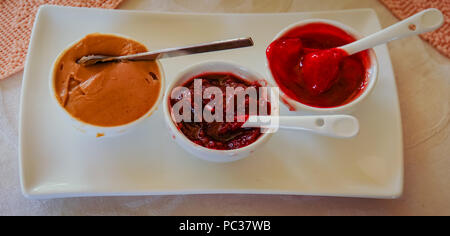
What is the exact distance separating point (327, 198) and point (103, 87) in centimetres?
86

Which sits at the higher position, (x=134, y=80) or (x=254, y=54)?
(x=254, y=54)

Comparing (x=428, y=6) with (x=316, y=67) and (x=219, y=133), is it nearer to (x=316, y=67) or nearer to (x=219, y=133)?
(x=316, y=67)

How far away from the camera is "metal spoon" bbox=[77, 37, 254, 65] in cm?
127

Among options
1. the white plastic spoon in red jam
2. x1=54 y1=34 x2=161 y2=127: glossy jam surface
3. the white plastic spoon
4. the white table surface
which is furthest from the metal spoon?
the white table surface

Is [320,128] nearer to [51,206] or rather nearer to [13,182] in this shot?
[51,206]

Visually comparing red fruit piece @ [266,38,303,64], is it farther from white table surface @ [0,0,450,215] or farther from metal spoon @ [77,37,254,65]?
white table surface @ [0,0,450,215]

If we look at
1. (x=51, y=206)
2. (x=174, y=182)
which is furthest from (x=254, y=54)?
(x=51, y=206)

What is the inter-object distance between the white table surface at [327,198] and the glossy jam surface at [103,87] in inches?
12.4

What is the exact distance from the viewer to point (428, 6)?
1729 millimetres

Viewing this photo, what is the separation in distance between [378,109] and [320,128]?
0.43 m

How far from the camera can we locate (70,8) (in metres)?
1.48

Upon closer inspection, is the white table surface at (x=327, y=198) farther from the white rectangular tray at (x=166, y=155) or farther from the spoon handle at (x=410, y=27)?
the spoon handle at (x=410, y=27)

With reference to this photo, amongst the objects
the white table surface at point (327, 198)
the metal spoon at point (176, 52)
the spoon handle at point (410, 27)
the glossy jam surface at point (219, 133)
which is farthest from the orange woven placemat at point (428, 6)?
the glossy jam surface at point (219, 133)

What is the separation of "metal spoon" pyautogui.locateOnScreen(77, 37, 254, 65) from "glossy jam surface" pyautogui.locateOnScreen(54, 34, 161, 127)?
0.06 feet
